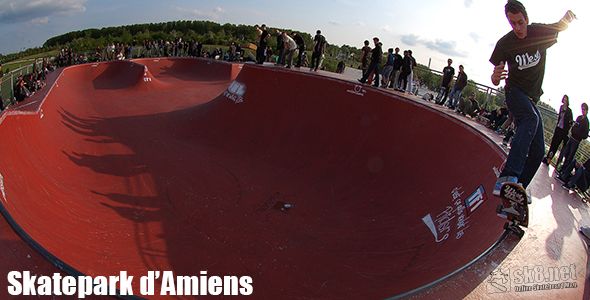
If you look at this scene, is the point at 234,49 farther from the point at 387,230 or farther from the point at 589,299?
the point at 589,299

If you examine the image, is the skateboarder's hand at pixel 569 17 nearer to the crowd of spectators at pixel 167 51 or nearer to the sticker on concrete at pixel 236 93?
the sticker on concrete at pixel 236 93

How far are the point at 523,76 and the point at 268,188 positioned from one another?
21.5ft

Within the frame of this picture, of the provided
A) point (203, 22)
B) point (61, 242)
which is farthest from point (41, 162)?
point (203, 22)

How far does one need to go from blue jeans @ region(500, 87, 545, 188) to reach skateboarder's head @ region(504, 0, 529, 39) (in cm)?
54

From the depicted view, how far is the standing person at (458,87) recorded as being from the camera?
40.6 ft

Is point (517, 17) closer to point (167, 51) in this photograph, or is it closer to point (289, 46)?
point (289, 46)

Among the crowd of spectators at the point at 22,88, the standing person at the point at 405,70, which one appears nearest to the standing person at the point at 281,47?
the standing person at the point at 405,70

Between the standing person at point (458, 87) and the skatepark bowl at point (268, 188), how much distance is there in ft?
→ 11.9

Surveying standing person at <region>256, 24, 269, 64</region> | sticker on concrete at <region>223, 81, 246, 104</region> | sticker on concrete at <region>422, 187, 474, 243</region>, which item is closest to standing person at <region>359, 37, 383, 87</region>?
sticker on concrete at <region>223, 81, 246, 104</region>

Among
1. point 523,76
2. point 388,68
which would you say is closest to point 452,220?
point 523,76

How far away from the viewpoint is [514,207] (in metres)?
3.49

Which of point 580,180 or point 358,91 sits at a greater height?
point 358,91

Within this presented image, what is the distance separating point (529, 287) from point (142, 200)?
23.2 ft

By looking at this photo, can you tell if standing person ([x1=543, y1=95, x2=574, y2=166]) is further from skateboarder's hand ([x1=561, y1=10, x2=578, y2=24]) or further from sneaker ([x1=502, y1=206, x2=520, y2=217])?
sneaker ([x1=502, y1=206, x2=520, y2=217])
